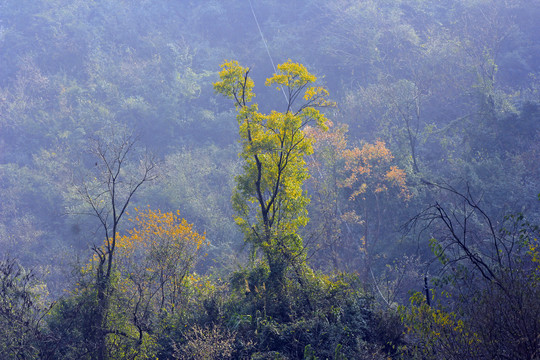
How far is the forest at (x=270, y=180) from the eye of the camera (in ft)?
38.5

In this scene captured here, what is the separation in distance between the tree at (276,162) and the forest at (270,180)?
0.07 metres

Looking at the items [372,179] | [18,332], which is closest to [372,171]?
[372,179]

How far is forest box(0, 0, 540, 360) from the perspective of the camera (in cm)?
1174

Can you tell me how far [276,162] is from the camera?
15641mm

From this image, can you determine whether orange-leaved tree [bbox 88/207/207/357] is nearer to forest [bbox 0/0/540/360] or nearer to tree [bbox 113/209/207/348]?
tree [bbox 113/209/207/348]

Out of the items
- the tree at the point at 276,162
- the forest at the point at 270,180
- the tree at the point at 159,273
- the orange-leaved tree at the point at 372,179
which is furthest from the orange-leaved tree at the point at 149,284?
the orange-leaved tree at the point at 372,179

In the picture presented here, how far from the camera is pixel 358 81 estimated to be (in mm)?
43031

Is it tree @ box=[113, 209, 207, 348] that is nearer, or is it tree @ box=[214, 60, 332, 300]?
tree @ box=[214, 60, 332, 300]

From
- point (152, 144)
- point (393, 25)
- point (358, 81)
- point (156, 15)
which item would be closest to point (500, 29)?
point (393, 25)

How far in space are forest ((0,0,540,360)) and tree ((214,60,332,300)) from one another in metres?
0.07

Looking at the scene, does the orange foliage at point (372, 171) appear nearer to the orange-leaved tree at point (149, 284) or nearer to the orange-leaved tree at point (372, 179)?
the orange-leaved tree at point (372, 179)

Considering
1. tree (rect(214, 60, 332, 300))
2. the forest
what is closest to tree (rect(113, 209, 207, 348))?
the forest

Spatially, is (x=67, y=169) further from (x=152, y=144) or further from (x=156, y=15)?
(x=156, y=15)

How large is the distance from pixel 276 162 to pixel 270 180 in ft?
2.23
